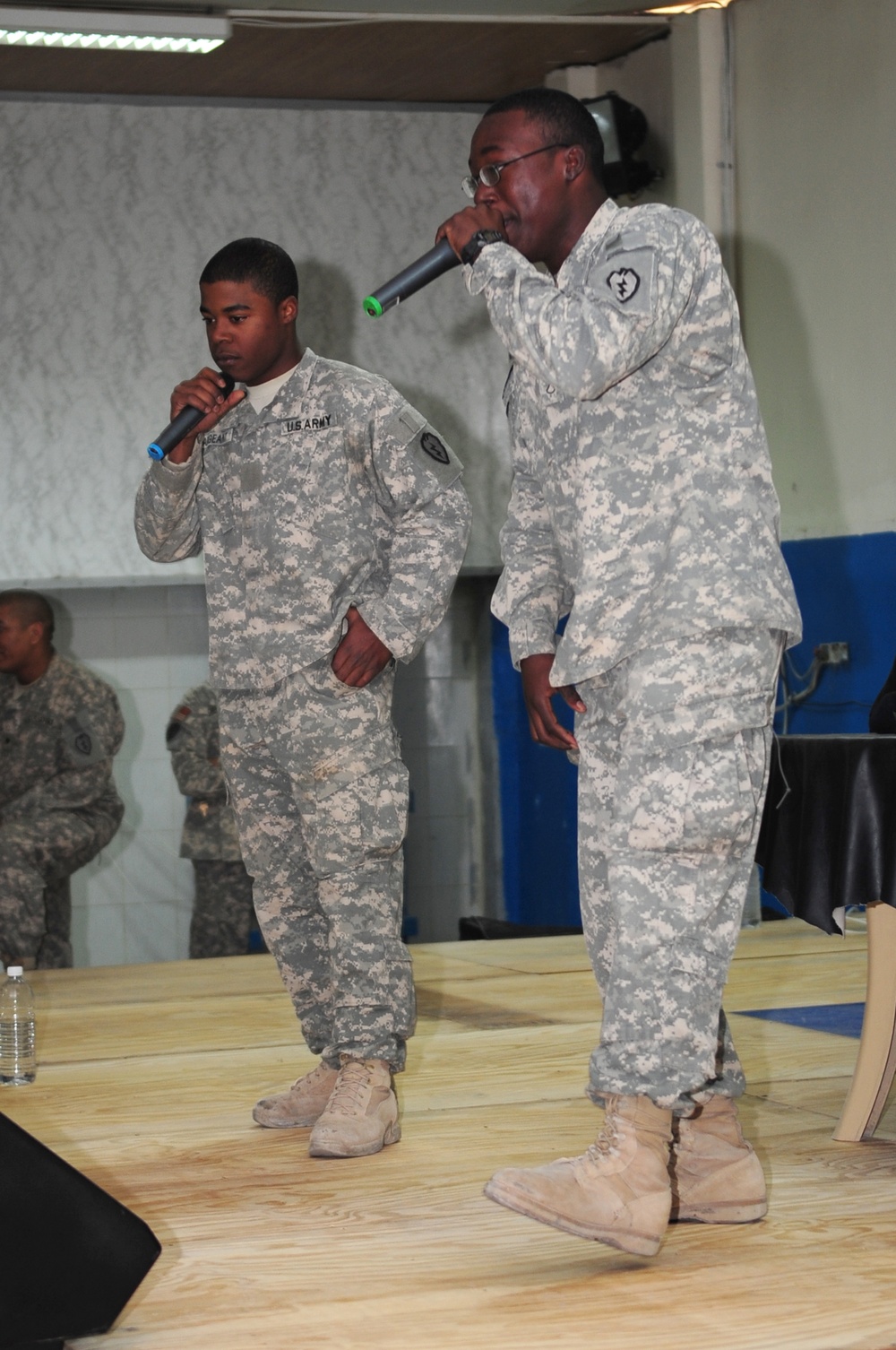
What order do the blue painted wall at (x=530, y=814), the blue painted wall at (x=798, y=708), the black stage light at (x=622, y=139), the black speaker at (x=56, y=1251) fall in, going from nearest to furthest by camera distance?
the black speaker at (x=56, y=1251) < the blue painted wall at (x=798, y=708) < the black stage light at (x=622, y=139) < the blue painted wall at (x=530, y=814)

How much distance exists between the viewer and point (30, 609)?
585 centimetres

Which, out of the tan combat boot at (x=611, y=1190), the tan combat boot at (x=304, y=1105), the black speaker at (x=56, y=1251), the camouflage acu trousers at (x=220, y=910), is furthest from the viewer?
the camouflage acu trousers at (x=220, y=910)

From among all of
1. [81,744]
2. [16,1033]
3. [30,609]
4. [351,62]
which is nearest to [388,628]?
[16,1033]

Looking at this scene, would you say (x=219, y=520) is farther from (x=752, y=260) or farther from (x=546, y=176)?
(x=752, y=260)

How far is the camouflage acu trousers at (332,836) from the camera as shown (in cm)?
250

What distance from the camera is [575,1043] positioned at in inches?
131

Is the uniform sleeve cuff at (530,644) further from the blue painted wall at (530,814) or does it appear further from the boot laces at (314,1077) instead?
the blue painted wall at (530,814)

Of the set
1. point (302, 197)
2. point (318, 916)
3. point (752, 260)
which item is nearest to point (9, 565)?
point (302, 197)

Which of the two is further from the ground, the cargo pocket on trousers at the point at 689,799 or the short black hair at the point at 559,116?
the short black hair at the point at 559,116

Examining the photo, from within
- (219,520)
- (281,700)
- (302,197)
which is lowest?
(281,700)

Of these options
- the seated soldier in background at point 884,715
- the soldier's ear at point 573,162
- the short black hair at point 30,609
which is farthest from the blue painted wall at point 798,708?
the soldier's ear at point 573,162

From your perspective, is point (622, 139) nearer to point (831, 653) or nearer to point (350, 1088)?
point (831, 653)

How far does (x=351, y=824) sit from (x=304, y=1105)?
51cm

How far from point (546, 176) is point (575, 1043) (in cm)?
196
